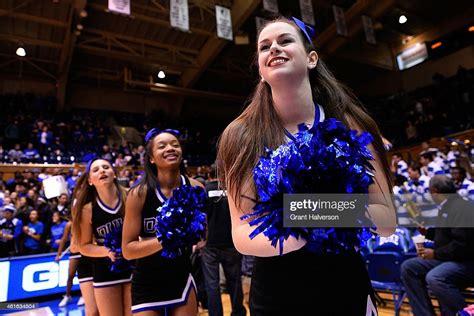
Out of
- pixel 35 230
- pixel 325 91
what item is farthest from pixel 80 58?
pixel 325 91

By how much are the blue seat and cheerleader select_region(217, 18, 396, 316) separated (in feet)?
10.4

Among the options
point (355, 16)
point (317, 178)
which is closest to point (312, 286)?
point (317, 178)

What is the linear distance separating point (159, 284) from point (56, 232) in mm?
5582

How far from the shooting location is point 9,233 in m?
6.35

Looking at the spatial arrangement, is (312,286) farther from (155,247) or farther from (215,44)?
(215,44)

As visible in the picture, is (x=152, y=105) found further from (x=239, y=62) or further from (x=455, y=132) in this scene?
(x=455, y=132)

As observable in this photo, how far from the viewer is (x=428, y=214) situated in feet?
13.9

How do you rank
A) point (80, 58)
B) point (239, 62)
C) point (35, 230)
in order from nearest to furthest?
point (35, 230)
point (80, 58)
point (239, 62)

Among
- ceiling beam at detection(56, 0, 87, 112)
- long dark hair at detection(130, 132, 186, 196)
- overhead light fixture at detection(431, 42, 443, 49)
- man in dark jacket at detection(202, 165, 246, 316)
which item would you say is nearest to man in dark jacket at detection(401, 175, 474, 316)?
man in dark jacket at detection(202, 165, 246, 316)

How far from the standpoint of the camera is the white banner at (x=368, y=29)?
10.8 m

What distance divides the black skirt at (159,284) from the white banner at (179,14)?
7.39 metres

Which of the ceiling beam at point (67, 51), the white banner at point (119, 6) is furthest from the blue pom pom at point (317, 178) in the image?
the ceiling beam at point (67, 51)

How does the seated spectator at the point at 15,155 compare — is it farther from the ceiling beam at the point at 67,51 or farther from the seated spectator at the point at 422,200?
the seated spectator at the point at 422,200

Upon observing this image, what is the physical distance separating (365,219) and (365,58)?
1606 centimetres
